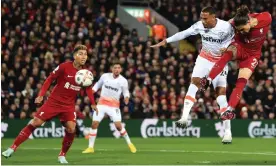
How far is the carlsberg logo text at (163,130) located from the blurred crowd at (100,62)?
0.31 m

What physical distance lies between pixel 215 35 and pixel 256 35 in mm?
1129

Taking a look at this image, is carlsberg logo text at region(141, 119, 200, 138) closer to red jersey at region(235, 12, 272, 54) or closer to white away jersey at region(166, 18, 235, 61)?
white away jersey at region(166, 18, 235, 61)

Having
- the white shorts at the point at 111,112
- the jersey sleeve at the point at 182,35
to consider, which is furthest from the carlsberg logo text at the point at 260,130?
the jersey sleeve at the point at 182,35

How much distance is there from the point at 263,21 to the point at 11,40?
16.3 meters

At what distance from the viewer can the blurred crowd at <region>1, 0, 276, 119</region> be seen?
96.3 feet

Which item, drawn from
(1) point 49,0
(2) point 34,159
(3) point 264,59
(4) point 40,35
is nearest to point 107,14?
(1) point 49,0

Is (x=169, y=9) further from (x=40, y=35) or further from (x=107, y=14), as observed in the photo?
(x=40, y=35)

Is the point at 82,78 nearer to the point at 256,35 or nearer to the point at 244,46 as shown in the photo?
the point at 244,46

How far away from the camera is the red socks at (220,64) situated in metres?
15.7

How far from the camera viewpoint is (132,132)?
30.2 m

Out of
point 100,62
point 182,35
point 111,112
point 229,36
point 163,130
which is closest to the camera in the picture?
point 182,35

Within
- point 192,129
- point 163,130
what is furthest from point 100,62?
point 192,129

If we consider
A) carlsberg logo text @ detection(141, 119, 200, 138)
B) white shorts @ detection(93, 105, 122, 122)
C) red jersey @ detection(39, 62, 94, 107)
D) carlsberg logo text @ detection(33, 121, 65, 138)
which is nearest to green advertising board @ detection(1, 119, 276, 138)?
carlsberg logo text @ detection(141, 119, 200, 138)

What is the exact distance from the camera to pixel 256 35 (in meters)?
15.9
